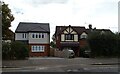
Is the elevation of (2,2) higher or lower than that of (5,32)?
higher

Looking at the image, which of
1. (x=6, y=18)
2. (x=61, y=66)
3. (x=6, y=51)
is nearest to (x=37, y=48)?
(x=6, y=18)

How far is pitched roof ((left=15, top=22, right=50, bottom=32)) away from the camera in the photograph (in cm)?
6769

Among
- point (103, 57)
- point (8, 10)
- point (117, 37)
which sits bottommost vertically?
point (103, 57)

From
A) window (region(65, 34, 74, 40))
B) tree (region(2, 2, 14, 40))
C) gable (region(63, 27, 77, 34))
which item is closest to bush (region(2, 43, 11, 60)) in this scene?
tree (region(2, 2, 14, 40))

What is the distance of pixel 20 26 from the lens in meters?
71.2

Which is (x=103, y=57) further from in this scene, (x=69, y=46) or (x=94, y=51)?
(x=69, y=46)

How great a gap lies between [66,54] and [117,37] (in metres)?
11.1

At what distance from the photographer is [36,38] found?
67312 mm

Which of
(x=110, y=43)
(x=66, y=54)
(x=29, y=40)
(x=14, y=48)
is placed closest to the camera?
(x=14, y=48)

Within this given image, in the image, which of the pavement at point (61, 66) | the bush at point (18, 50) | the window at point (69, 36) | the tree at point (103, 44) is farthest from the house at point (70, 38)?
the pavement at point (61, 66)

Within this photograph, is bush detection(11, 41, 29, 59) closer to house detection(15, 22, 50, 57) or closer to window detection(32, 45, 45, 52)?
house detection(15, 22, 50, 57)

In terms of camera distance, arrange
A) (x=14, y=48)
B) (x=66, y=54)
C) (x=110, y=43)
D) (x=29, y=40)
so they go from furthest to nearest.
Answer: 1. (x=29, y=40)
2. (x=66, y=54)
3. (x=110, y=43)
4. (x=14, y=48)

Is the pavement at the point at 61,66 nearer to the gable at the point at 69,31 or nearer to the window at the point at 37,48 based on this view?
the window at the point at 37,48

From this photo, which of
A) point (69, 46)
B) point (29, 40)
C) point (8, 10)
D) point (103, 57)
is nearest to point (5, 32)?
point (8, 10)
